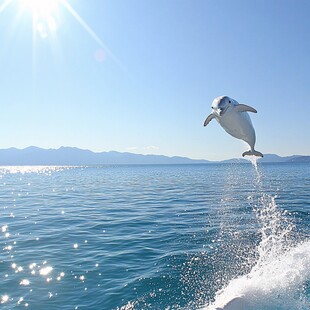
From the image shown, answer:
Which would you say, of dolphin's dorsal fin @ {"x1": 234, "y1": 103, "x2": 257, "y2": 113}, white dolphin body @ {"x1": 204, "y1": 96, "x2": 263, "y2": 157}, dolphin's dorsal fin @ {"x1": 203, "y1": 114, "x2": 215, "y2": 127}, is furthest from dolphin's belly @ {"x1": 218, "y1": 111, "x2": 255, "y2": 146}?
dolphin's dorsal fin @ {"x1": 203, "y1": 114, "x2": 215, "y2": 127}

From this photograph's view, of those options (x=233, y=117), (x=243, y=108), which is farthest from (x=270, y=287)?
(x=243, y=108)

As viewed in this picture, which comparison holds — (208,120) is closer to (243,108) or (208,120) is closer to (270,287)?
(243,108)

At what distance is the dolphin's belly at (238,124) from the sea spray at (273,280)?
566 cm

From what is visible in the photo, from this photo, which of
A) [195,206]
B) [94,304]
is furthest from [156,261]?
[195,206]

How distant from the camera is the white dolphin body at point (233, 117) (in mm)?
11242

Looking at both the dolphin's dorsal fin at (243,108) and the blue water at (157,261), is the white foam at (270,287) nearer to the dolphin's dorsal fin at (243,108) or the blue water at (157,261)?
the blue water at (157,261)

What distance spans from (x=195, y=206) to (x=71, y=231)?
43.6 ft

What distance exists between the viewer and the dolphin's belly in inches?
466

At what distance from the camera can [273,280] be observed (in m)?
11.5

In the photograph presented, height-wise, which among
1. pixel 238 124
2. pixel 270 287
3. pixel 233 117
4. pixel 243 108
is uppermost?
pixel 243 108

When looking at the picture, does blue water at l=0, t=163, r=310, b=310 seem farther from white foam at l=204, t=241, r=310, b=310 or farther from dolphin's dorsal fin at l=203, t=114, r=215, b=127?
dolphin's dorsal fin at l=203, t=114, r=215, b=127

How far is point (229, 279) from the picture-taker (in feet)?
39.6

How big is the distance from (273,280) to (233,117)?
6327mm

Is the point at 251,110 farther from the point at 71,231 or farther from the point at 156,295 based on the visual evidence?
the point at 71,231
